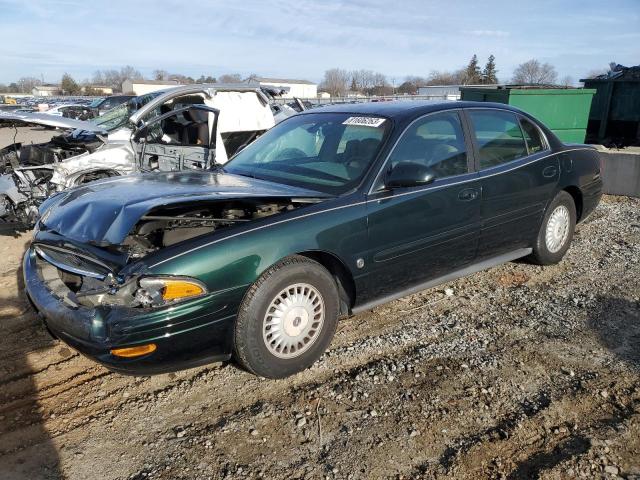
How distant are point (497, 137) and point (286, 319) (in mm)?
2567

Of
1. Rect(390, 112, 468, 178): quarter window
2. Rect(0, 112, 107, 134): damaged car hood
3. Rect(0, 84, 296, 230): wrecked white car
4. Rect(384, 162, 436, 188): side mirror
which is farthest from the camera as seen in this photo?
Rect(0, 84, 296, 230): wrecked white car

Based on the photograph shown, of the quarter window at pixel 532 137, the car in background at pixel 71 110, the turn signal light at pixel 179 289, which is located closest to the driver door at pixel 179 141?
the quarter window at pixel 532 137

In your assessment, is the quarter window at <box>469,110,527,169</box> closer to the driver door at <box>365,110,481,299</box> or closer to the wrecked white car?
the driver door at <box>365,110,481,299</box>

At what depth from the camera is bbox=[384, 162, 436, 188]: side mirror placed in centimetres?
348

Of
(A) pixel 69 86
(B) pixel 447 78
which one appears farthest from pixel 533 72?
(A) pixel 69 86

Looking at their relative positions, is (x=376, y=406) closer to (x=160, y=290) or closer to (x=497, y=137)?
(x=160, y=290)

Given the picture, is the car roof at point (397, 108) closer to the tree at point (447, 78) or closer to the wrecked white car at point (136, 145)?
the wrecked white car at point (136, 145)

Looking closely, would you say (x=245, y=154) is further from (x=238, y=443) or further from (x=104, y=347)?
(x=238, y=443)

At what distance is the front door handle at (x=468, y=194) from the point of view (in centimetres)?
403

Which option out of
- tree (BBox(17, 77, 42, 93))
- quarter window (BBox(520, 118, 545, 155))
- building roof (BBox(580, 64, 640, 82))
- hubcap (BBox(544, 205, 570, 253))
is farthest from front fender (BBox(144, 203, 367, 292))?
tree (BBox(17, 77, 42, 93))

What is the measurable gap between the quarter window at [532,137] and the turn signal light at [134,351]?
3.73 m

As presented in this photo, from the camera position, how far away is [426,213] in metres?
3.81

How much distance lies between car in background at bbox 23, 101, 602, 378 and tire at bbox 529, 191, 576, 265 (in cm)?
16

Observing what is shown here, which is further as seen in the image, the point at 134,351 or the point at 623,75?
the point at 623,75
